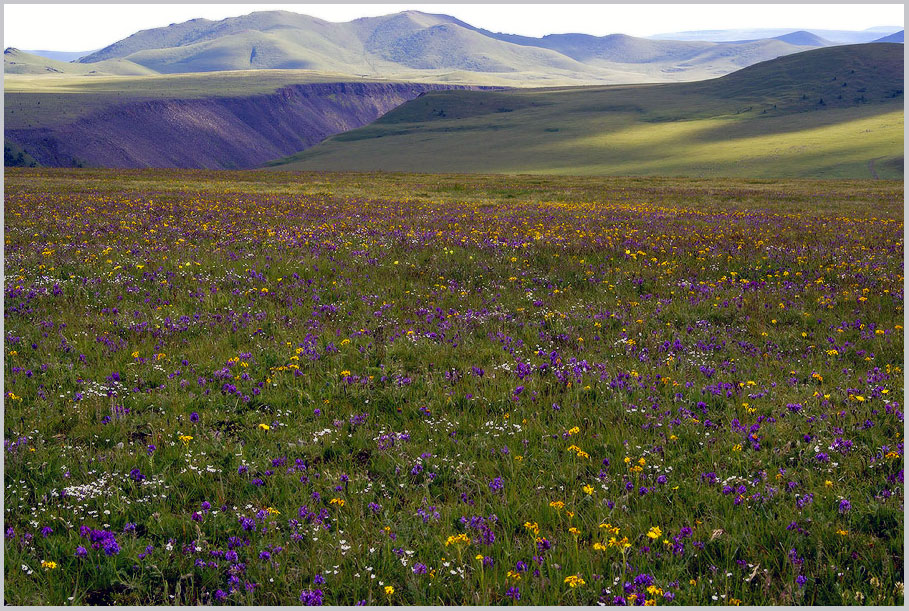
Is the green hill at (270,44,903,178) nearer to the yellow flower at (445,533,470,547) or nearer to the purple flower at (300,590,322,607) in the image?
the yellow flower at (445,533,470,547)

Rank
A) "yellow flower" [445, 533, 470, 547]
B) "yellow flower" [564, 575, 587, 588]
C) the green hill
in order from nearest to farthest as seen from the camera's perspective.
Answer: "yellow flower" [564, 575, 587, 588]
"yellow flower" [445, 533, 470, 547]
the green hill

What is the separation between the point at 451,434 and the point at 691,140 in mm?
138707

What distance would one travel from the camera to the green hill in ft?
310

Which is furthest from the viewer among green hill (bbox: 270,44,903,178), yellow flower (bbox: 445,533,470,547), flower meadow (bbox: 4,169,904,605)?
green hill (bbox: 270,44,903,178)

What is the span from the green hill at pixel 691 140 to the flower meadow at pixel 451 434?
273 ft

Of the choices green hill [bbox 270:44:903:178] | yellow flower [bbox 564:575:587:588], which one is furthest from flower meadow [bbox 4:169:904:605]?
green hill [bbox 270:44:903:178]

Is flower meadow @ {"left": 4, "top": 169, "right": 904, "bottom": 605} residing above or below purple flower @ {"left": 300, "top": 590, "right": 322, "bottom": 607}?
above

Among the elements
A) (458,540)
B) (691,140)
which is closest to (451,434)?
(458,540)

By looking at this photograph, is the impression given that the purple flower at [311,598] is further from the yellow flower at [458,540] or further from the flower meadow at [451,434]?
the yellow flower at [458,540]

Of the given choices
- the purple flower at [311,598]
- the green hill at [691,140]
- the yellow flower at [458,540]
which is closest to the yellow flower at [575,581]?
the yellow flower at [458,540]

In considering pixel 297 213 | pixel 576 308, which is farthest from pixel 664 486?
pixel 297 213

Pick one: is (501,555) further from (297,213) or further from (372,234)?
(297,213)

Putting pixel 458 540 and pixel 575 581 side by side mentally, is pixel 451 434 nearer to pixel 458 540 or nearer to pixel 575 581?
pixel 458 540

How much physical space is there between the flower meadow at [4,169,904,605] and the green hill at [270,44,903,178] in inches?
3271
